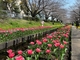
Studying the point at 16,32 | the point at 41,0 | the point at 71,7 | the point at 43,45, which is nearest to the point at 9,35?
the point at 16,32

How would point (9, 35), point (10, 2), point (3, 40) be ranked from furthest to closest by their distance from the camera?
point (10, 2) → point (9, 35) → point (3, 40)

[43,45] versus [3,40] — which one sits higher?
[43,45]

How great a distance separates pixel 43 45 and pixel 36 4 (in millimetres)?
43538

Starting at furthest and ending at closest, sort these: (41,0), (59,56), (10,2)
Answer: (10,2), (41,0), (59,56)

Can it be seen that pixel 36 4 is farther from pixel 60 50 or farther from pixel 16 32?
pixel 60 50

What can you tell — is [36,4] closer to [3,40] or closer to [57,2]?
[57,2]

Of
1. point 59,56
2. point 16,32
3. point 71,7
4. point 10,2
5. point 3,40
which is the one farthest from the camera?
point 71,7

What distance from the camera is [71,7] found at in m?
67.9

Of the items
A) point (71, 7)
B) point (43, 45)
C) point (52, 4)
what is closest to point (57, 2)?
point (52, 4)

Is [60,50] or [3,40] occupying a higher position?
[60,50]

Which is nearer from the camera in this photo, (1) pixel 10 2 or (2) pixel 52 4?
(2) pixel 52 4

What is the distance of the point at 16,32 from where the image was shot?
14.5m

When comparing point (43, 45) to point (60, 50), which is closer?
point (60, 50)

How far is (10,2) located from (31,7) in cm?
682
